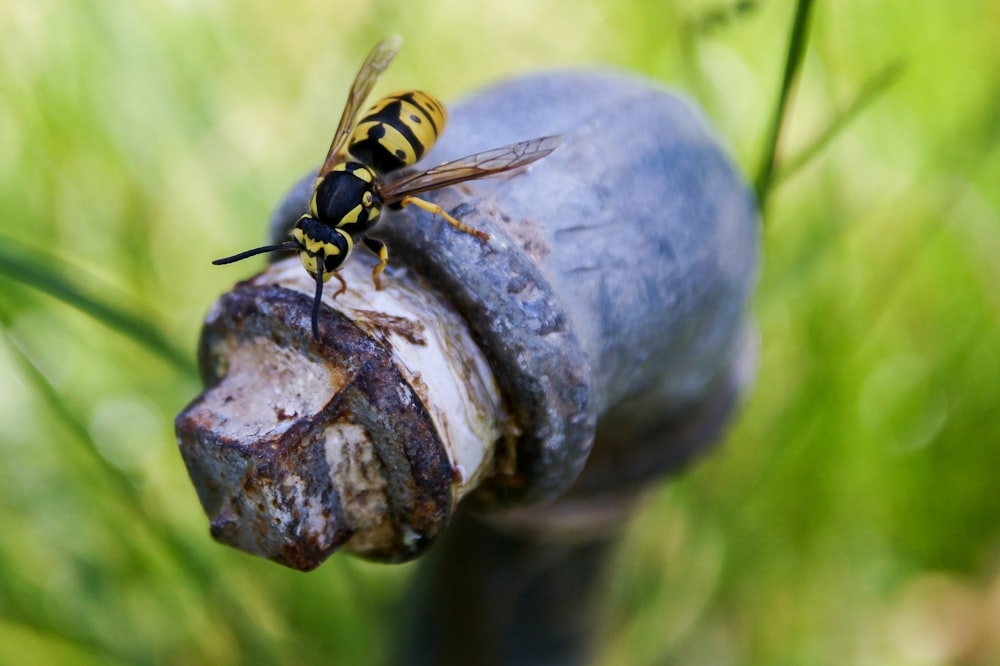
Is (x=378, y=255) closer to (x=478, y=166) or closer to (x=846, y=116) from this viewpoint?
(x=478, y=166)

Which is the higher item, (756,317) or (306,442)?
(306,442)

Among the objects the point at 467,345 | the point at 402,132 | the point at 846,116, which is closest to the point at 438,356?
the point at 467,345

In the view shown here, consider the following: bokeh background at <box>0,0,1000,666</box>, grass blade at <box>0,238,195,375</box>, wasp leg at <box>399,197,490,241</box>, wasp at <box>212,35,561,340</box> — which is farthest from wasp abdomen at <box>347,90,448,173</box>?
Result: bokeh background at <box>0,0,1000,666</box>

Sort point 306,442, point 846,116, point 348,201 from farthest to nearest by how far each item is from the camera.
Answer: point 846,116 < point 348,201 < point 306,442

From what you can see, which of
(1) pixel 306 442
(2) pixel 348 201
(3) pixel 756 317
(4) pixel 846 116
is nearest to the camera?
(1) pixel 306 442

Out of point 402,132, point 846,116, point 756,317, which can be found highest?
point 402,132

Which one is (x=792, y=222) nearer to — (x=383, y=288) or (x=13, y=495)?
(x=383, y=288)

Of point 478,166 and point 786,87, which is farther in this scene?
point 786,87

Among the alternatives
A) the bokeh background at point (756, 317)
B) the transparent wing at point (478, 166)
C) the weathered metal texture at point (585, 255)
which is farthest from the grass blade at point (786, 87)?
the bokeh background at point (756, 317)

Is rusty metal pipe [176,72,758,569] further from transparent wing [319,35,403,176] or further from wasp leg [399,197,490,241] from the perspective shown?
transparent wing [319,35,403,176]
